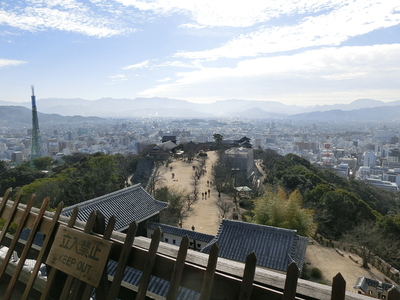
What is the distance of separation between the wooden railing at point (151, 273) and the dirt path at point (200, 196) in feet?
37.2

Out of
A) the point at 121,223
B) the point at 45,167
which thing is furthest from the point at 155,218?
the point at 45,167

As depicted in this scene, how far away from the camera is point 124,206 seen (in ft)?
30.9

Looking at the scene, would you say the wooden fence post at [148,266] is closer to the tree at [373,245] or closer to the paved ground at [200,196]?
the tree at [373,245]

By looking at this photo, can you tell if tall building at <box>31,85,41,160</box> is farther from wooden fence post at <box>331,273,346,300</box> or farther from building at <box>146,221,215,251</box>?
wooden fence post at <box>331,273,346,300</box>

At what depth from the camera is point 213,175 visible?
2231 centimetres

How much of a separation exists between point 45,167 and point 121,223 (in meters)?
19.7

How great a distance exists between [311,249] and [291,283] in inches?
471

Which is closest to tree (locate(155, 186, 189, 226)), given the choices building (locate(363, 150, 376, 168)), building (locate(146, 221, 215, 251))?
building (locate(146, 221, 215, 251))

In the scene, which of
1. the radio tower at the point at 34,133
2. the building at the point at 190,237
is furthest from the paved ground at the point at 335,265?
the radio tower at the point at 34,133

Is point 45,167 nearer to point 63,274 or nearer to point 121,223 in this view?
point 121,223

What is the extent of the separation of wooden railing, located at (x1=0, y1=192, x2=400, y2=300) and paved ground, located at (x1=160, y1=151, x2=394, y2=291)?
341 inches

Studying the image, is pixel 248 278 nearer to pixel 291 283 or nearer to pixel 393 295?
pixel 291 283

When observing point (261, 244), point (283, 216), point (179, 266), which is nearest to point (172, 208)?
point (283, 216)

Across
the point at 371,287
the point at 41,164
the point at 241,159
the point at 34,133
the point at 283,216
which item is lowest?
the point at 371,287
